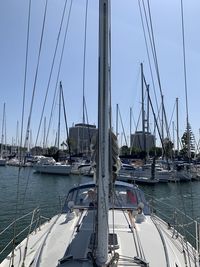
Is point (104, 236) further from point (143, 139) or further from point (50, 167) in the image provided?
point (50, 167)

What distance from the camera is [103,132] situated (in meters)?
4.67

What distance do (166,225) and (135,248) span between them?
134 inches

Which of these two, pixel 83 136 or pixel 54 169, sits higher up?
pixel 83 136

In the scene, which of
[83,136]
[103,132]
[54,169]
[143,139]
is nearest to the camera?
[103,132]

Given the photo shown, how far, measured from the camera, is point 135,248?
17.3 ft

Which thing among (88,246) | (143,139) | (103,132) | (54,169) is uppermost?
(143,139)

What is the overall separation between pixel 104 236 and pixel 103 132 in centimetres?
154

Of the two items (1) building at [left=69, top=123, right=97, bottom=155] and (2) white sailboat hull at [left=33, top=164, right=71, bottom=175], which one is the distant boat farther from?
(1) building at [left=69, top=123, right=97, bottom=155]

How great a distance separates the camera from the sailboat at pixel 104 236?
4574mm

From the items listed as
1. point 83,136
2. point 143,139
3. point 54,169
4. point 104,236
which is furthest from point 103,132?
point 54,169

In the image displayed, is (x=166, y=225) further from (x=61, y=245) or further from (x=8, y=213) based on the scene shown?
(x=8, y=213)

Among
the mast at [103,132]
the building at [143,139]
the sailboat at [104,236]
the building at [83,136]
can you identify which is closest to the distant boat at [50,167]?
the building at [83,136]

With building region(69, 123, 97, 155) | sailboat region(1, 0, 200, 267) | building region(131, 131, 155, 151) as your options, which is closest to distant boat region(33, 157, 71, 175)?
building region(69, 123, 97, 155)

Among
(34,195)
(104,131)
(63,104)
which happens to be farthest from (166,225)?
(63,104)
